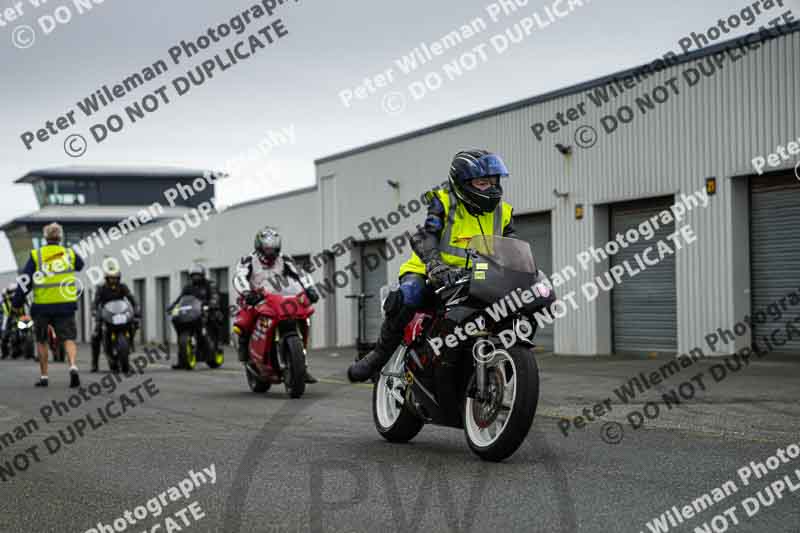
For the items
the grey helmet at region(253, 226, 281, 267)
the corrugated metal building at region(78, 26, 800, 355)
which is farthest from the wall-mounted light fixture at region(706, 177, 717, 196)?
the grey helmet at region(253, 226, 281, 267)

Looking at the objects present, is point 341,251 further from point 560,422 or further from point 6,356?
point 560,422

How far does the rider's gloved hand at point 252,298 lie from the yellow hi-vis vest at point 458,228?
19.4 feet

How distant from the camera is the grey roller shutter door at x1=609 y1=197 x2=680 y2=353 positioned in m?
20.8

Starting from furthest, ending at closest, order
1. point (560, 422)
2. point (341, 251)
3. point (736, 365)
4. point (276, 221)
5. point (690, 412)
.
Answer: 1. point (276, 221)
2. point (341, 251)
3. point (736, 365)
4. point (690, 412)
5. point (560, 422)

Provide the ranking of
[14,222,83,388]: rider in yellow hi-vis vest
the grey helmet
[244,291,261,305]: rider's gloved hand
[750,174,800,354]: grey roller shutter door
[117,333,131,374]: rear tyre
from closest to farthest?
[244,291,261,305]: rider's gloved hand < the grey helmet < [14,222,83,388]: rider in yellow hi-vis vest < [750,174,800,354]: grey roller shutter door < [117,333,131,374]: rear tyre

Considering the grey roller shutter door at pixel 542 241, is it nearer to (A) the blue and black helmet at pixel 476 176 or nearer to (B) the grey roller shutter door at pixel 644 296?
(B) the grey roller shutter door at pixel 644 296

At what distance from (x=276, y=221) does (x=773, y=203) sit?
23.0 meters

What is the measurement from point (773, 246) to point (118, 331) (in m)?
11.1

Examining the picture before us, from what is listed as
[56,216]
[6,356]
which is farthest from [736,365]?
[56,216]

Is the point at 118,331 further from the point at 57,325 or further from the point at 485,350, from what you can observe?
the point at 485,350

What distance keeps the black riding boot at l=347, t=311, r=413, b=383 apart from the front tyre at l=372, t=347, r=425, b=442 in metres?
0.11

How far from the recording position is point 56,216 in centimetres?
8462

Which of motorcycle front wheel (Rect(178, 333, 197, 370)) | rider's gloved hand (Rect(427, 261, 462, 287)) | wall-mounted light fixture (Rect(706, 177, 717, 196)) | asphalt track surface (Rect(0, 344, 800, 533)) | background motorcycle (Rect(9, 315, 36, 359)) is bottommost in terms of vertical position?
background motorcycle (Rect(9, 315, 36, 359))

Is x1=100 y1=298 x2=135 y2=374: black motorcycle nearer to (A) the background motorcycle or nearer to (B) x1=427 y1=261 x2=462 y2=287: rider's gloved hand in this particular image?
(A) the background motorcycle
